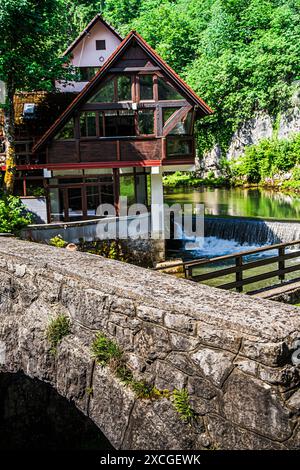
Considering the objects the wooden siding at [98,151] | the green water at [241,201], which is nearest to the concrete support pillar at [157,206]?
the wooden siding at [98,151]

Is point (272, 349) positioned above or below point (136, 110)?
below

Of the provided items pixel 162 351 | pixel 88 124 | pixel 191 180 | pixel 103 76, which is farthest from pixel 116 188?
pixel 191 180

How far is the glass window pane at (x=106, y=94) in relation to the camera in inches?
886

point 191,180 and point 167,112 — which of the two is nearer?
point 167,112

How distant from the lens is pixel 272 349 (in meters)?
2.77

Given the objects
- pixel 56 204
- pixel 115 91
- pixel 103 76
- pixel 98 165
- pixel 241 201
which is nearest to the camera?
pixel 103 76

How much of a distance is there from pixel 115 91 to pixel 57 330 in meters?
19.7

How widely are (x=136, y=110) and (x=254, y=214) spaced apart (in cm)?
1063

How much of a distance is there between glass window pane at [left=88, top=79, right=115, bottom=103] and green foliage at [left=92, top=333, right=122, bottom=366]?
19.8 m

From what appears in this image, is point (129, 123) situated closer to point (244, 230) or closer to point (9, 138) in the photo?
point (9, 138)

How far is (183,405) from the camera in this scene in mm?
3260

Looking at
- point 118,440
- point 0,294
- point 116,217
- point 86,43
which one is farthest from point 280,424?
point 86,43

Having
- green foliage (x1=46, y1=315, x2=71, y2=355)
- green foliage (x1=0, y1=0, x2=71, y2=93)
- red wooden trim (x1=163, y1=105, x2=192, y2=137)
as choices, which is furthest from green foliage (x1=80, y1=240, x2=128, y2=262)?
green foliage (x1=46, y1=315, x2=71, y2=355)

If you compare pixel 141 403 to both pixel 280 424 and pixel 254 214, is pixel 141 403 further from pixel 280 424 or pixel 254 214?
pixel 254 214
